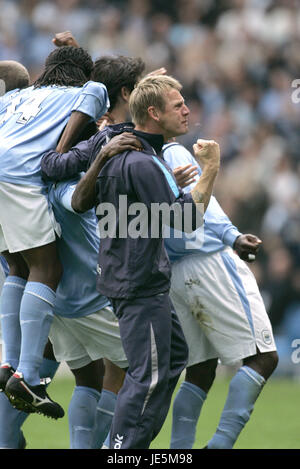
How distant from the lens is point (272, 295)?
399 inches

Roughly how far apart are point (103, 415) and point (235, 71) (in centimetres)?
789

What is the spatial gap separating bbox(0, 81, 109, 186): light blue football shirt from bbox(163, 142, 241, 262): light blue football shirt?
57cm

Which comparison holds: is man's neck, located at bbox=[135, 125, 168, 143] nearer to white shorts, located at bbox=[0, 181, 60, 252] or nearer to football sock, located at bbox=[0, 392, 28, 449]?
white shorts, located at bbox=[0, 181, 60, 252]

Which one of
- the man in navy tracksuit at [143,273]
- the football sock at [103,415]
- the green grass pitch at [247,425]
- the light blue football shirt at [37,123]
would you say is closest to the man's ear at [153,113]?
the man in navy tracksuit at [143,273]

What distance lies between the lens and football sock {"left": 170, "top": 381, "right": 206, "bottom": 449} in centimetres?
500

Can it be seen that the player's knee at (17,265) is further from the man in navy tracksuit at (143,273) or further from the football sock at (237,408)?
the football sock at (237,408)

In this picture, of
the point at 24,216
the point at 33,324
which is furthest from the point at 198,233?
the point at 33,324

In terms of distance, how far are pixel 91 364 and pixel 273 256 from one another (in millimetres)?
5380

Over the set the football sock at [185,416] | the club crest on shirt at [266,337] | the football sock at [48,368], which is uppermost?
the club crest on shirt at [266,337]

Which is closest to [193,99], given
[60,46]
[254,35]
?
[254,35]

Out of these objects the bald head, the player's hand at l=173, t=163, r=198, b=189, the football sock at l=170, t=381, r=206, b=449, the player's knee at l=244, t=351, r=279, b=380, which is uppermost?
the bald head

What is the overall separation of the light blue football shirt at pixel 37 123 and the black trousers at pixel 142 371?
94 centimetres

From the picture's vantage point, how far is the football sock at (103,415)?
16.1 ft

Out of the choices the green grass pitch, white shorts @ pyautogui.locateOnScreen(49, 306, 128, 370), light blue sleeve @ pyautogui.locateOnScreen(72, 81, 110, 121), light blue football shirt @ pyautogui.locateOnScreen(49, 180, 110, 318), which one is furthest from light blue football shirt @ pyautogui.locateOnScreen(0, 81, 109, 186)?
the green grass pitch
